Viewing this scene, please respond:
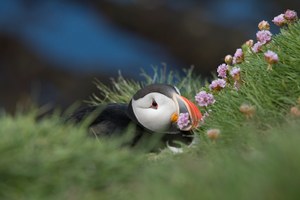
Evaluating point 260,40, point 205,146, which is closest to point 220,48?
point 260,40

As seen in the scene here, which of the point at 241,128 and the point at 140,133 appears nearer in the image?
the point at 241,128

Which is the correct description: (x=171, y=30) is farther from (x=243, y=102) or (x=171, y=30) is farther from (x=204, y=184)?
(x=204, y=184)

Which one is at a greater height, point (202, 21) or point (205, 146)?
point (205, 146)

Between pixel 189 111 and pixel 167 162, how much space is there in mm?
839

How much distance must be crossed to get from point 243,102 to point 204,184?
138 cm

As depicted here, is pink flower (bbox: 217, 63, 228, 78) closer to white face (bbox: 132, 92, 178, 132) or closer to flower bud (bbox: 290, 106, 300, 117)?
white face (bbox: 132, 92, 178, 132)

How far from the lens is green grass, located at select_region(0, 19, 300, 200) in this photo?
3.07 m

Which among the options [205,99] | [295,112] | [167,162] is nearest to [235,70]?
[205,99]

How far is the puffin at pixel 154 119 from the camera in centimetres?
467

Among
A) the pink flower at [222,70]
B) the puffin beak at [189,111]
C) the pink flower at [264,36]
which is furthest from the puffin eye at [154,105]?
the pink flower at [264,36]

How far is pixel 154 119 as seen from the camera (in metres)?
4.79

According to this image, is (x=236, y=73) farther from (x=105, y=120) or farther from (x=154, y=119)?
(x=105, y=120)

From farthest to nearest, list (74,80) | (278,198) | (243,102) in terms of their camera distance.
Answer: (74,80) < (243,102) < (278,198)

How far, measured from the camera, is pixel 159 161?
→ 4027mm
